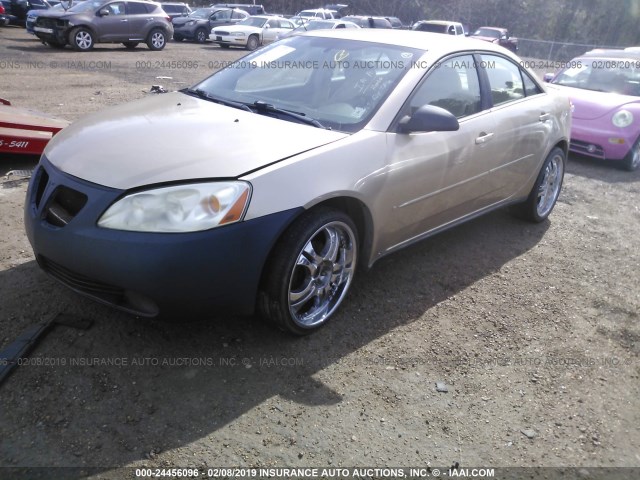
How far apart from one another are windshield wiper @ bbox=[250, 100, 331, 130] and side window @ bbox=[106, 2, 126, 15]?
16.2 metres

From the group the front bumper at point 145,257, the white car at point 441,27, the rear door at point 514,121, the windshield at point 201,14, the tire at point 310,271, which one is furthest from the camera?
the windshield at point 201,14

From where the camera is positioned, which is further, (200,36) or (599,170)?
(200,36)

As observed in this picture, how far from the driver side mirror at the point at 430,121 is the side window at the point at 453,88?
0.20 meters

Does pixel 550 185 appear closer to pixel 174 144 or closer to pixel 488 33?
pixel 174 144

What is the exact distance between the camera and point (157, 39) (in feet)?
62.4

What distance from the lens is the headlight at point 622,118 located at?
7824 mm

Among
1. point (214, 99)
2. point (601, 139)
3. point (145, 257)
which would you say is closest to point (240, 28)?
point (601, 139)

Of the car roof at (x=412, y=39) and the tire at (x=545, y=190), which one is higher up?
the car roof at (x=412, y=39)

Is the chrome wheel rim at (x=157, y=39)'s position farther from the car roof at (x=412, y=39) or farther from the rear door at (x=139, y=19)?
the car roof at (x=412, y=39)

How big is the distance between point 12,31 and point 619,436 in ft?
82.0

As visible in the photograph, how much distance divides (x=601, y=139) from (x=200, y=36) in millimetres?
20962

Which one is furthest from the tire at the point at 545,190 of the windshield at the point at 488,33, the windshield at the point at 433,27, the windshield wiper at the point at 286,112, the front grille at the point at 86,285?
the windshield at the point at 488,33

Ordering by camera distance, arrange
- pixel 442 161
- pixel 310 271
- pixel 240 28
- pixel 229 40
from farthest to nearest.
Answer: pixel 240 28
pixel 229 40
pixel 442 161
pixel 310 271

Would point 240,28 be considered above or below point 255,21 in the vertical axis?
below
